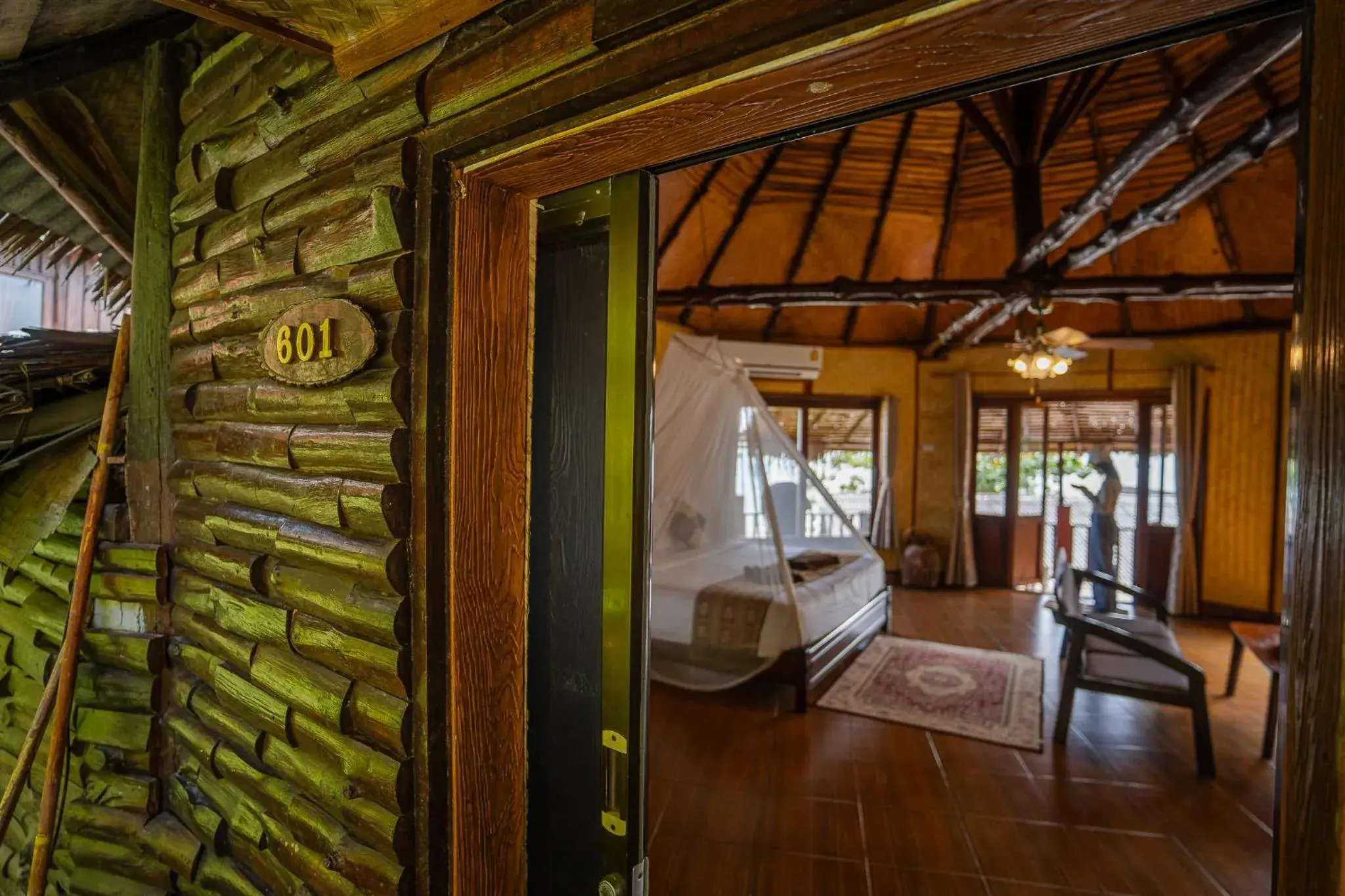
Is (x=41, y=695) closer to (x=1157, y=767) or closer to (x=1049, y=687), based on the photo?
(x=1157, y=767)

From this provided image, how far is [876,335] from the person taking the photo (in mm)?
7816

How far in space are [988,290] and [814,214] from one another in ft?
9.15

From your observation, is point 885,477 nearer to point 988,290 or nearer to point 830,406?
point 830,406

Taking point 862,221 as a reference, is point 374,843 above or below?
below

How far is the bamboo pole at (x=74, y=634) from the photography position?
2.00 metres

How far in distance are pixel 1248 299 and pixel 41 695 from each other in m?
9.02

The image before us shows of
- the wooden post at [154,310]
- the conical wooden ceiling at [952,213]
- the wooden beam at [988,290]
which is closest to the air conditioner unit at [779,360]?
the conical wooden ceiling at [952,213]

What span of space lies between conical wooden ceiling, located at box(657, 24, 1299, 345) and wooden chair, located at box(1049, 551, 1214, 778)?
11.0 feet

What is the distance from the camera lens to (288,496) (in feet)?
5.58

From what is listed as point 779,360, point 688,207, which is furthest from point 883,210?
point 688,207

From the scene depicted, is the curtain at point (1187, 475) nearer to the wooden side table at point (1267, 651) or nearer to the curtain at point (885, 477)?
the curtain at point (885, 477)

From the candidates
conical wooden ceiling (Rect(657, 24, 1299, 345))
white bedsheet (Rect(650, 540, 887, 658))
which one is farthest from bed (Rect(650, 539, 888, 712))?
conical wooden ceiling (Rect(657, 24, 1299, 345))

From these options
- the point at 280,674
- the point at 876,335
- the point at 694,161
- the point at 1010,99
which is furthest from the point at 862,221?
the point at 280,674

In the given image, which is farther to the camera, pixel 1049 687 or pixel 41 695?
pixel 1049 687
